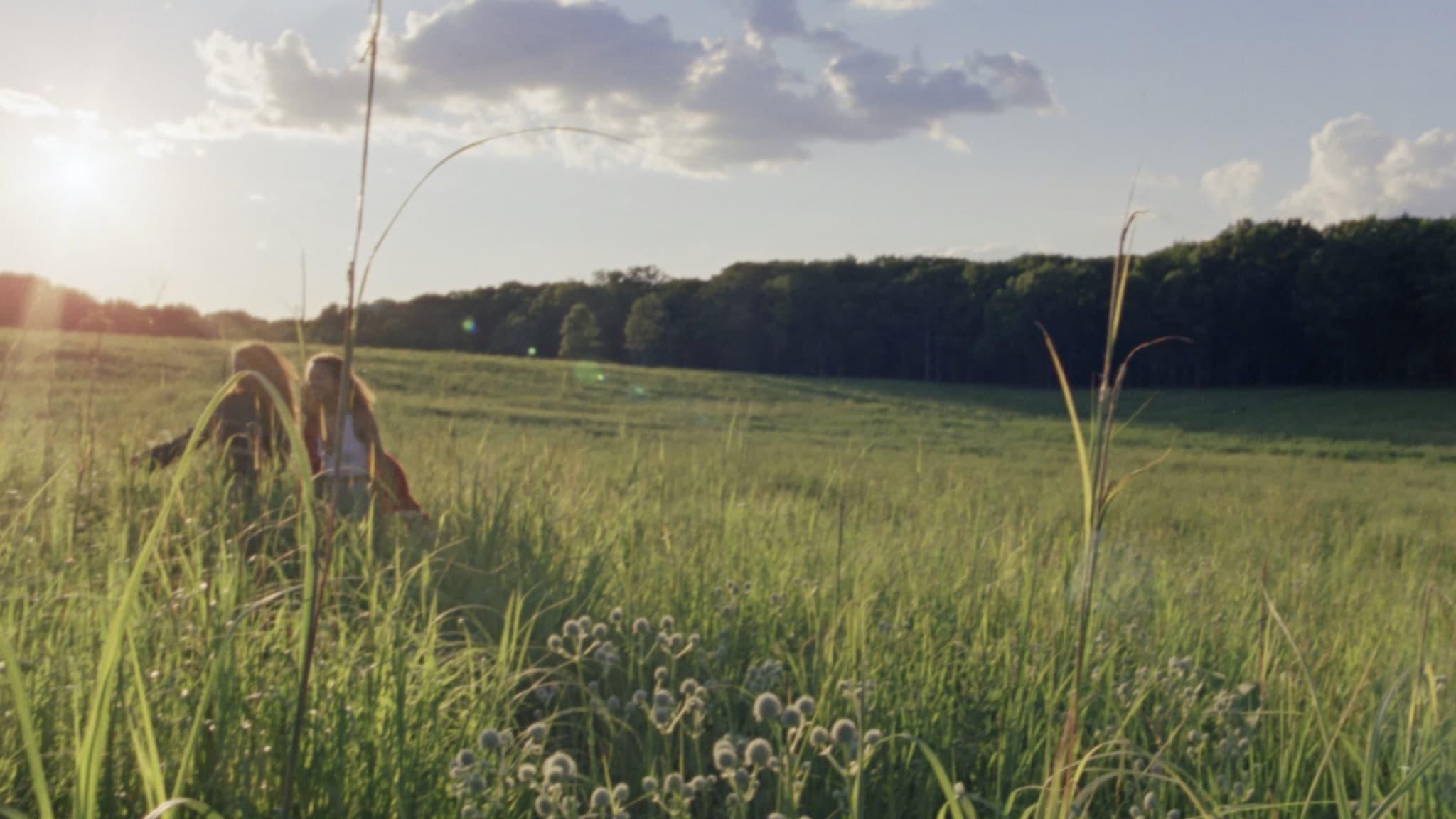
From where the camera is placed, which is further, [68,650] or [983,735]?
[983,735]

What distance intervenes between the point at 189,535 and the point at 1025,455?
70.3ft

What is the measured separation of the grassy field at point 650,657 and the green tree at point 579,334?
5904 centimetres

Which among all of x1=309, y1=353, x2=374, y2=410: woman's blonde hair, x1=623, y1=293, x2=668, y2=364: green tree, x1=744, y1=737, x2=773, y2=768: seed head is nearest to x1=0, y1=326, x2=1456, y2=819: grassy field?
x1=744, y1=737, x2=773, y2=768: seed head

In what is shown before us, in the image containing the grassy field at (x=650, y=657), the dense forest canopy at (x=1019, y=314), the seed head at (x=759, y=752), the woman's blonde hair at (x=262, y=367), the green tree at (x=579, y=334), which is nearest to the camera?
the seed head at (x=759, y=752)

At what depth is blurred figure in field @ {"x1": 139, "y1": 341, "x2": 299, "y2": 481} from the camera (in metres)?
4.85

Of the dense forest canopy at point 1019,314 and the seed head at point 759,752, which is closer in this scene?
the seed head at point 759,752

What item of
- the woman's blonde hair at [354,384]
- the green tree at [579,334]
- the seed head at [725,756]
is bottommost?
the seed head at [725,756]

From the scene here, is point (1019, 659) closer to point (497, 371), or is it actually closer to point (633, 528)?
point (633, 528)

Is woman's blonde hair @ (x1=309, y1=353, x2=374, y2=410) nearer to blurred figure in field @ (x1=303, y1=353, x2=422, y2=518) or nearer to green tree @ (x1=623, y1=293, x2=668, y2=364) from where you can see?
blurred figure in field @ (x1=303, y1=353, x2=422, y2=518)

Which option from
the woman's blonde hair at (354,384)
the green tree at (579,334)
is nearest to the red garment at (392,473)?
the woman's blonde hair at (354,384)

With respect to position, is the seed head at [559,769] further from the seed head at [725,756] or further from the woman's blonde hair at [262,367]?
the woman's blonde hair at [262,367]

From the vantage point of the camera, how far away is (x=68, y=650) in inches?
90.9

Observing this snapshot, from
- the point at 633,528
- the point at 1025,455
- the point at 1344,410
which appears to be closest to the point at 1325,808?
the point at 633,528

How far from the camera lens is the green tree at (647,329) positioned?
6794 centimetres
